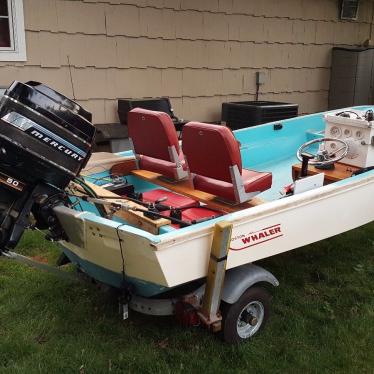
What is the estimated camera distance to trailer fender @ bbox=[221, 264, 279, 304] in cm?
261

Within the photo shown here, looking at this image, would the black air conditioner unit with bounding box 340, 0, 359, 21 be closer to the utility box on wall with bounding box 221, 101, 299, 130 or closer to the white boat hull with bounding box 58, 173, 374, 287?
the utility box on wall with bounding box 221, 101, 299, 130

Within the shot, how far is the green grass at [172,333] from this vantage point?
103 inches

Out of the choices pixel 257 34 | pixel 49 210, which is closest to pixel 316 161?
pixel 49 210

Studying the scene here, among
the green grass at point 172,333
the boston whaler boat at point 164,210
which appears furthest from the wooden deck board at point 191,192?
the green grass at point 172,333

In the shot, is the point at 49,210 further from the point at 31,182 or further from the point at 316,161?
the point at 316,161

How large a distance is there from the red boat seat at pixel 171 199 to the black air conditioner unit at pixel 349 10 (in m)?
5.33

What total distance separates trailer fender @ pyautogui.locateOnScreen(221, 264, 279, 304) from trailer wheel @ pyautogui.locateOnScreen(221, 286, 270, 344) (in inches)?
2.2

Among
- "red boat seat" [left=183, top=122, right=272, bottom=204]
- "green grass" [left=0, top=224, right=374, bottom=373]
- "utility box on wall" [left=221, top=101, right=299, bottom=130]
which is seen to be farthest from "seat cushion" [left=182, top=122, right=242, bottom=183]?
"utility box on wall" [left=221, top=101, right=299, bottom=130]

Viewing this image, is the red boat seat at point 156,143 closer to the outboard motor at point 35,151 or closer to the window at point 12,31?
the outboard motor at point 35,151

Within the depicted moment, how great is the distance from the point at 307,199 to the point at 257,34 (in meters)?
4.11

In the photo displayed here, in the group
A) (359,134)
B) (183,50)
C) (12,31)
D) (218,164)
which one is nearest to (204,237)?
(218,164)

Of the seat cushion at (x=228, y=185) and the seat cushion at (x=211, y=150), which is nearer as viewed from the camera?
the seat cushion at (x=211, y=150)

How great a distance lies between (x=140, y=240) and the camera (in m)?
2.25

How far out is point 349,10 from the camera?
745 cm
